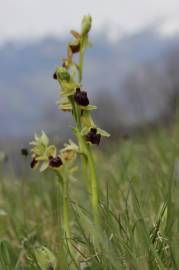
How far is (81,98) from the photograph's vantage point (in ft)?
6.15

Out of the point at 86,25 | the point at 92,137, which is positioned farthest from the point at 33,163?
the point at 86,25

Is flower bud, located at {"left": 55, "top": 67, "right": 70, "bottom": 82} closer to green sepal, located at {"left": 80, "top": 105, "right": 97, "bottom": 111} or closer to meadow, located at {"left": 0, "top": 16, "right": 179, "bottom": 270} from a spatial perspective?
meadow, located at {"left": 0, "top": 16, "right": 179, "bottom": 270}

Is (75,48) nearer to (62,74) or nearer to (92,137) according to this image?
(62,74)

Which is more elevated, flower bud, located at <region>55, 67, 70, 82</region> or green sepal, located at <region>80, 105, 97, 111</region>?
flower bud, located at <region>55, 67, 70, 82</region>

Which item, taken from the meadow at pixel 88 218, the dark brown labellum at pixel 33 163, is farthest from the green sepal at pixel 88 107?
the dark brown labellum at pixel 33 163

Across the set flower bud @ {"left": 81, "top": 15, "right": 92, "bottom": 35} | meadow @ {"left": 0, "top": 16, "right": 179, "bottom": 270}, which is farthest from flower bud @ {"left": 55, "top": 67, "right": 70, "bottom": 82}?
flower bud @ {"left": 81, "top": 15, "right": 92, "bottom": 35}

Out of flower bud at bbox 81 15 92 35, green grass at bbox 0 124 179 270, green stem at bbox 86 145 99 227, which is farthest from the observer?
flower bud at bbox 81 15 92 35

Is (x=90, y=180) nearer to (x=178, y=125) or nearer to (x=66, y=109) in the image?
(x=66, y=109)

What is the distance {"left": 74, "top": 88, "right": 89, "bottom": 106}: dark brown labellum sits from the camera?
6.14 ft

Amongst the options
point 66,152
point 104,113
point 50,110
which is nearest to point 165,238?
point 66,152

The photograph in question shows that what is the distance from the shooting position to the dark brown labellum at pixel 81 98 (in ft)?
6.14

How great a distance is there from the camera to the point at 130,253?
1.52m

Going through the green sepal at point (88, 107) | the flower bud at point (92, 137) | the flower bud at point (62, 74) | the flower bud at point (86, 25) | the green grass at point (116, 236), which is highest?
the flower bud at point (86, 25)

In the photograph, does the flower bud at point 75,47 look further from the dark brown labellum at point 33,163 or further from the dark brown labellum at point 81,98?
the dark brown labellum at point 33,163
